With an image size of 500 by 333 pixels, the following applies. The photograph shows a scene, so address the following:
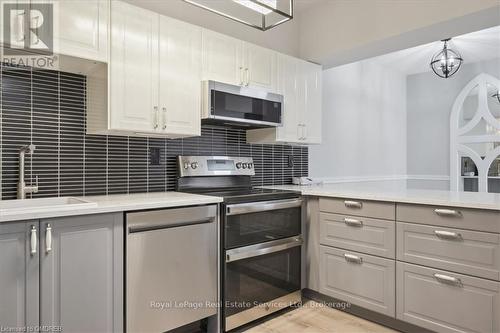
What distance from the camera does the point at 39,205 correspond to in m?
1.91

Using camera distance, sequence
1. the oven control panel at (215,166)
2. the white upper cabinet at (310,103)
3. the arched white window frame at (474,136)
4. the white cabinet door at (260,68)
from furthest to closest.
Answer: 1. the arched white window frame at (474,136)
2. the white upper cabinet at (310,103)
3. the white cabinet door at (260,68)
4. the oven control panel at (215,166)

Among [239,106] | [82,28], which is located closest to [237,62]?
[239,106]

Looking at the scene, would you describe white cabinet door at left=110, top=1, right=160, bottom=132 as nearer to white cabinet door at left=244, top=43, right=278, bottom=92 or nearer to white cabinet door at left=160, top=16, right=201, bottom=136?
white cabinet door at left=160, top=16, right=201, bottom=136

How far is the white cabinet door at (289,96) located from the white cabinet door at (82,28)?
4.89 ft

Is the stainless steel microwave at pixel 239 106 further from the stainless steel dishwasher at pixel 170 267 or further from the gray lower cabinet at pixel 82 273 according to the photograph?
the gray lower cabinet at pixel 82 273

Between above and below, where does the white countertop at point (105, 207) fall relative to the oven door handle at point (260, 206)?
above

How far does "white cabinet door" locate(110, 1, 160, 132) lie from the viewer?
1984mm

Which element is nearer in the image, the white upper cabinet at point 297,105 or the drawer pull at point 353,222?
the drawer pull at point 353,222

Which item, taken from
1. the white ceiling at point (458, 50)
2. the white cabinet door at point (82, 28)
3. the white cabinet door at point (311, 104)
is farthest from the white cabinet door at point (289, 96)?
the white ceiling at point (458, 50)

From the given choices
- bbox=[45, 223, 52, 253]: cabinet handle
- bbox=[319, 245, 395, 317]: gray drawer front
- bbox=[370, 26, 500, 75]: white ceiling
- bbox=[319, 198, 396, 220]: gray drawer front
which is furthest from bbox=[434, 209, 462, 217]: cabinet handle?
bbox=[370, 26, 500, 75]: white ceiling

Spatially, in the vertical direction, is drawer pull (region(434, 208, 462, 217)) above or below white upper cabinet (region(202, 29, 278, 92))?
below

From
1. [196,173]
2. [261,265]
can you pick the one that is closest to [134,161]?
[196,173]

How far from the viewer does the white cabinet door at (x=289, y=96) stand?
2.95m

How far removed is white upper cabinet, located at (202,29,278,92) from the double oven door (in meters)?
0.98
